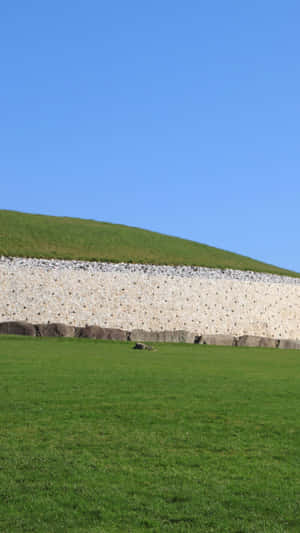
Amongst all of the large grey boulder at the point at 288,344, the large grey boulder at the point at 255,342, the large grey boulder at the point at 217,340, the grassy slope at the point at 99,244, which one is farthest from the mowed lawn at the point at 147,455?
the grassy slope at the point at 99,244

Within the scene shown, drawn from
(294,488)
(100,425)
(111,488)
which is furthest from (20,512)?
(100,425)

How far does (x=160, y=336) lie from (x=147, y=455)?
22.0 meters

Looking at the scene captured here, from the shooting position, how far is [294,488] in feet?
18.6

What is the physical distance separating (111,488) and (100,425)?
8.63 ft

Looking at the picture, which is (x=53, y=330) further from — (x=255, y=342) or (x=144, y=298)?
(x=255, y=342)

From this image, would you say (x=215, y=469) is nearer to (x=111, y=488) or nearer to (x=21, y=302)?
(x=111, y=488)

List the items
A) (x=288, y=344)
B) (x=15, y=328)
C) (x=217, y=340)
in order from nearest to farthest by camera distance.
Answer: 1. (x=15, y=328)
2. (x=217, y=340)
3. (x=288, y=344)

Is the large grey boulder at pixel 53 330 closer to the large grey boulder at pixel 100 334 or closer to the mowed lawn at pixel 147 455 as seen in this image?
the large grey boulder at pixel 100 334

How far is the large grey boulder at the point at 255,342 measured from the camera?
29.9m

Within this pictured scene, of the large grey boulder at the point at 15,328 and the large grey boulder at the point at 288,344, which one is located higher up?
the large grey boulder at the point at 15,328

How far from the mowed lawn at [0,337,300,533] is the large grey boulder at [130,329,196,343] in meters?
15.4

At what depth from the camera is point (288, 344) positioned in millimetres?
31391

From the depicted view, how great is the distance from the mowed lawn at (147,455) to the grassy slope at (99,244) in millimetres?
25393

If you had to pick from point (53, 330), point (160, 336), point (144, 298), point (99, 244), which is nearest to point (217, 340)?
point (160, 336)
